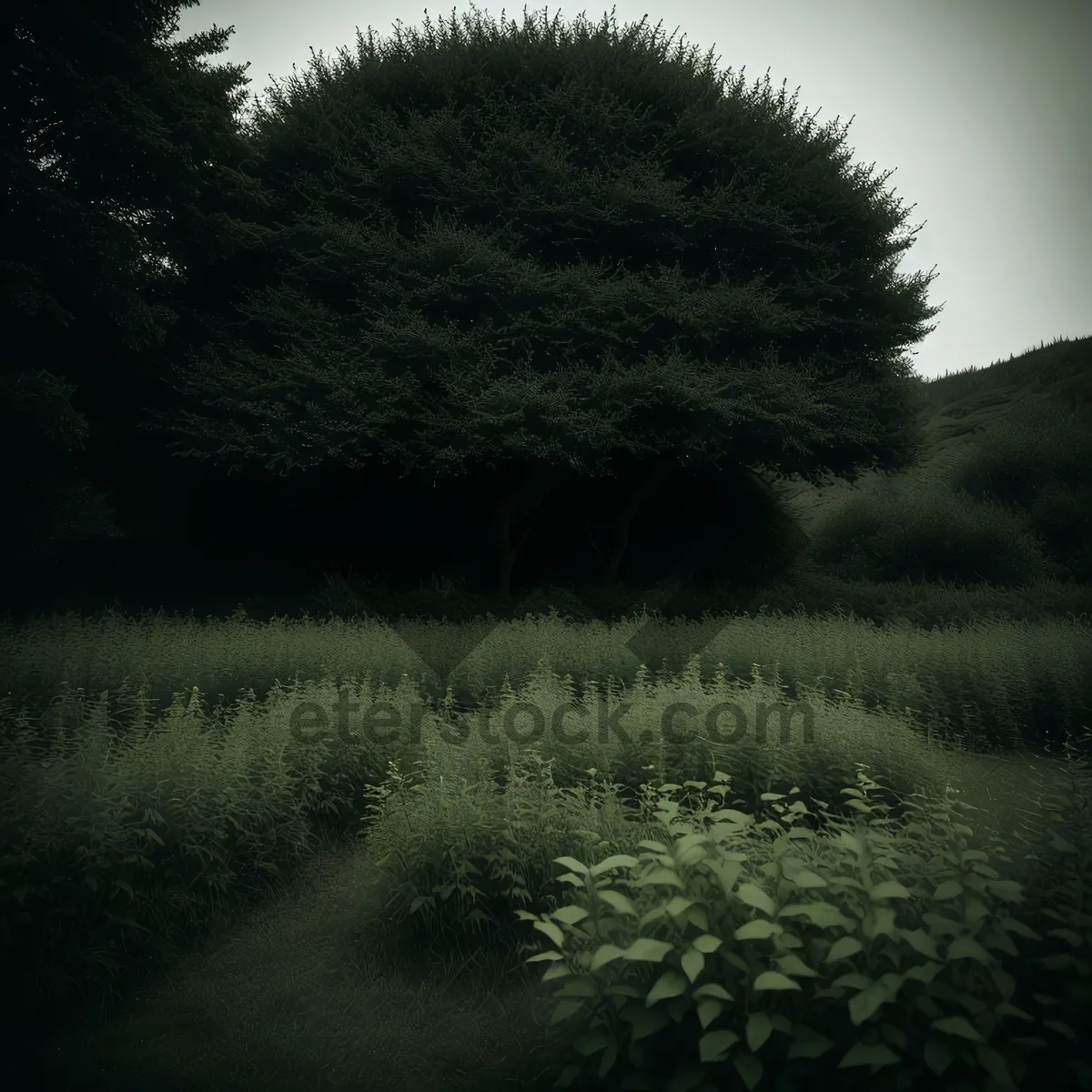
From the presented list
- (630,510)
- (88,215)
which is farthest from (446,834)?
(630,510)

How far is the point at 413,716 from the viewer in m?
6.18

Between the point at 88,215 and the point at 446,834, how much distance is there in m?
12.8

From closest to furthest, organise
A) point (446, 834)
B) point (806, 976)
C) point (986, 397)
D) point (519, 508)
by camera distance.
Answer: point (806, 976) → point (446, 834) → point (519, 508) → point (986, 397)

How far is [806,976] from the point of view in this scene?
2.38m

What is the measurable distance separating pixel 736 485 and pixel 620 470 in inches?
136

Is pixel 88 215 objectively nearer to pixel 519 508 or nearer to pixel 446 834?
pixel 519 508

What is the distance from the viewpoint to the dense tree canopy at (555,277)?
14.1 meters

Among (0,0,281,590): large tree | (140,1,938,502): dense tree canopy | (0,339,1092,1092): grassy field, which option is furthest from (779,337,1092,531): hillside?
(0,339,1092,1092): grassy field

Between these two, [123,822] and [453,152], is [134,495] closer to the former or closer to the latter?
[453,152]

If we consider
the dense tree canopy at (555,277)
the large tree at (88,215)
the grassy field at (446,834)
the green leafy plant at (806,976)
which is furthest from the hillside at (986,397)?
the green leafy plant at (806,976)

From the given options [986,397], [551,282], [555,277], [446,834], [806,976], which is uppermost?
[986,397]

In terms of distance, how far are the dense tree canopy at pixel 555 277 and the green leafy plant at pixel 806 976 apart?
11.1 meters

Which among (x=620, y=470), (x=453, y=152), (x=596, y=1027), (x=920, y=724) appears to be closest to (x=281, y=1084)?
(x=596, y=1027)

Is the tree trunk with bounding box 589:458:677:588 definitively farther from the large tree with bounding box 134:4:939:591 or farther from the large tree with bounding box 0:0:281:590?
the large tree with bounding box 0:0:281:590
